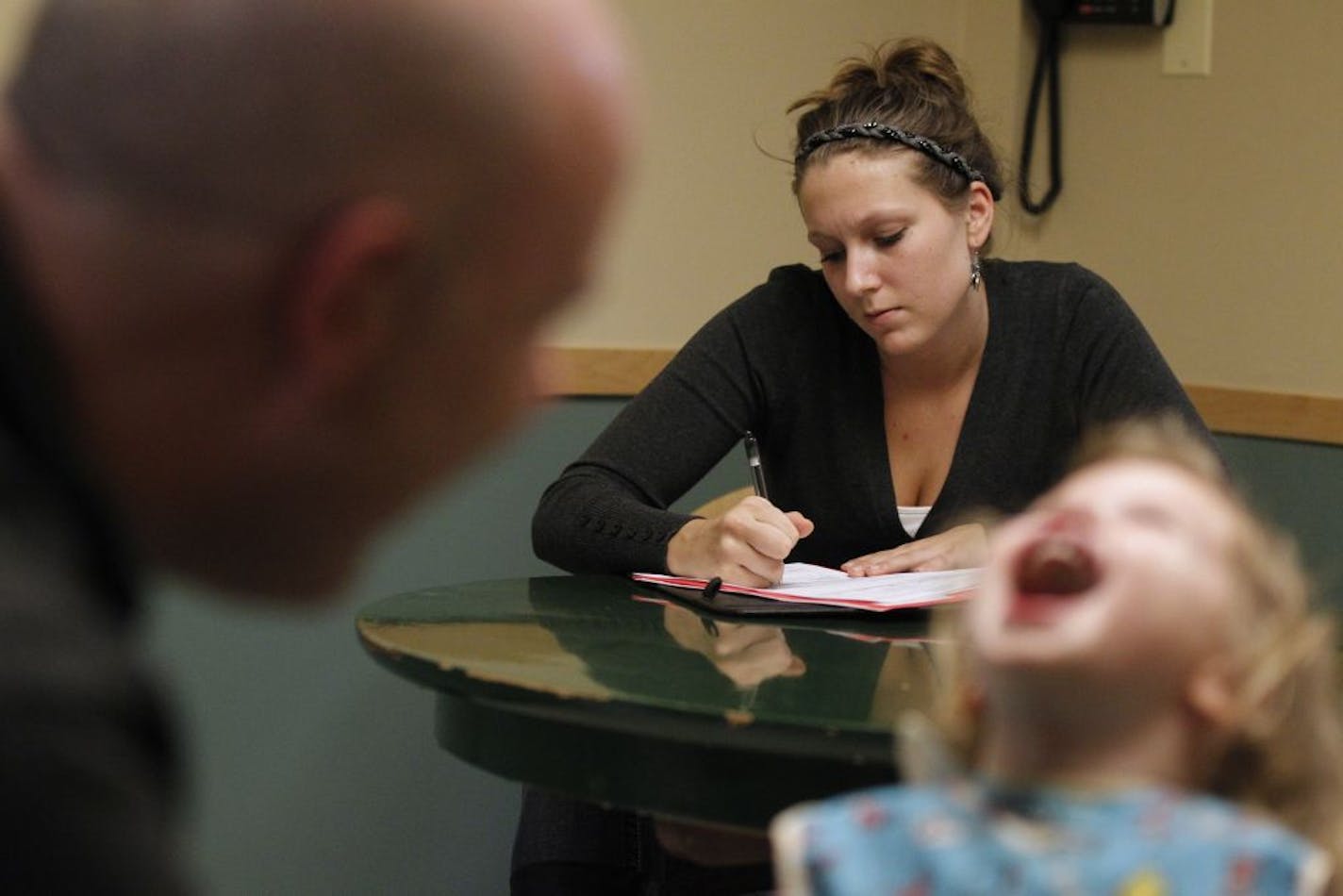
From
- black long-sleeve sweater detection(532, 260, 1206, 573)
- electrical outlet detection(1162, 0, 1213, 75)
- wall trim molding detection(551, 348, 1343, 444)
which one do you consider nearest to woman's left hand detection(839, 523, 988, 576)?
black long-sleeve sweater detection(532, 260, 1206, 573)

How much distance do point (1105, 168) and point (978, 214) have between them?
1156 mm

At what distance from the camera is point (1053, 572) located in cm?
95

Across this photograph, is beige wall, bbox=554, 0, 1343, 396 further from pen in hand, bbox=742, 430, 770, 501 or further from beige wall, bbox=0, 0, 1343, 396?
pen in hand, bbox=742, 430, 770, 501

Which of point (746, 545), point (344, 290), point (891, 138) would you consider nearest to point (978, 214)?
point (891, 138)

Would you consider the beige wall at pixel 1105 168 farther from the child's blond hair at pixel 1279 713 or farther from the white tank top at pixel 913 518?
the child's blond hair at pixel 1279 713

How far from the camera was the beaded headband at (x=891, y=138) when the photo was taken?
218 centimetres

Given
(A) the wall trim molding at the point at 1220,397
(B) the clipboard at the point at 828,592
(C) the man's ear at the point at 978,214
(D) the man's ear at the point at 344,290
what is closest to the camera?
(D) the man's ear at the point at 344,290

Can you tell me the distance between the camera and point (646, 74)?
114 inches

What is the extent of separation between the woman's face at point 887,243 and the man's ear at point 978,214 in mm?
63

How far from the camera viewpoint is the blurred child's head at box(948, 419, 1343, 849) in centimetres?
88

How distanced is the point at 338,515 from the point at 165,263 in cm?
12

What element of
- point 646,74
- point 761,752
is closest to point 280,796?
point 646,74

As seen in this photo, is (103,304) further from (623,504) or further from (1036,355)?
(1036,355)

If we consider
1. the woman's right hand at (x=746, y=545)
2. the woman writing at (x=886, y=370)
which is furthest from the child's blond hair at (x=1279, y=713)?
the woman writing at (x=886, y=370)
